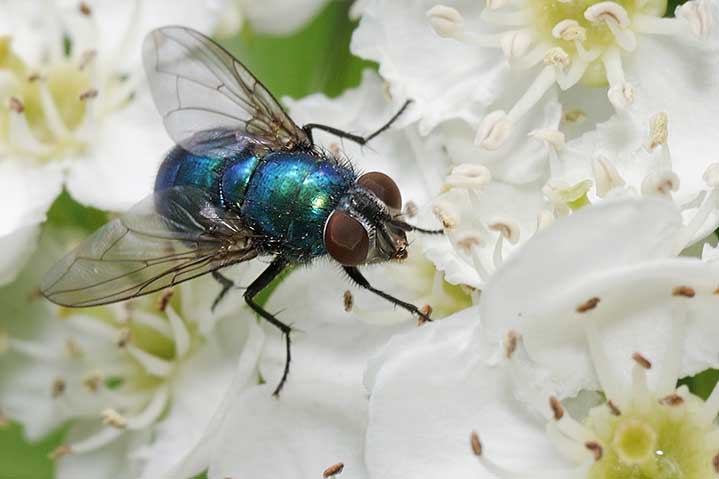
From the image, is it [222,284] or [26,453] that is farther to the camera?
[26,453]

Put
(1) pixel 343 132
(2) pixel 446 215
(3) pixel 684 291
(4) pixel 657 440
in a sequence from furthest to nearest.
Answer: (1) pixel 343 132 < (2) pixel 446 215 < (4) pixel 657 440 < (3) pixel 684 291

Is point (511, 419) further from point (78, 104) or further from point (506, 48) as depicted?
point (78, 104)

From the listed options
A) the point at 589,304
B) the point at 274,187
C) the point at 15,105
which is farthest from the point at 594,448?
the point at 15,105

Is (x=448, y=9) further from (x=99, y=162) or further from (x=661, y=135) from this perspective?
(x=99, y=162)

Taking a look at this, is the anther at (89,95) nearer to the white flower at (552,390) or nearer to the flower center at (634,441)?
the white flower at (552,390)

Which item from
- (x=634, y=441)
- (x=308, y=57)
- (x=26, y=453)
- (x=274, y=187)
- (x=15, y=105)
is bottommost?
(x=26, y=453)

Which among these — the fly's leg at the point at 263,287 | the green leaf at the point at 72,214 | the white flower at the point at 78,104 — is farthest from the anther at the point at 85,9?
the fly's leg at the point at 263,287

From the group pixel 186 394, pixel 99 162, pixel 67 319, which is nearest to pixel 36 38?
pixel 99 162
